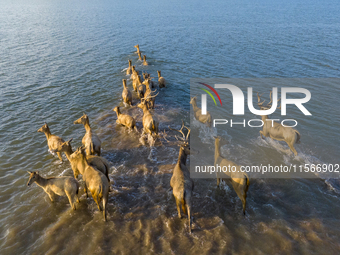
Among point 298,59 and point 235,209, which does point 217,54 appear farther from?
point 235,209

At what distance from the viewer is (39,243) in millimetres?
8078

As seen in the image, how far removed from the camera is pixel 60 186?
9.13m

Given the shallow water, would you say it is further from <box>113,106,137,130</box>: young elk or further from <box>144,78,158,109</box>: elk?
<box>144,78,158,109</box>: elk

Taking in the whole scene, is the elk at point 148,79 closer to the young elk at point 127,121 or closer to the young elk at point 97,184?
the young elk at point 127,121

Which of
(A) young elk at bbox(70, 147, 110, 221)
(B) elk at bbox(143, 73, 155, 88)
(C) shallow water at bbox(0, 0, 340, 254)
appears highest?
(A) young elk at bbox(70, 147, 110, 221)

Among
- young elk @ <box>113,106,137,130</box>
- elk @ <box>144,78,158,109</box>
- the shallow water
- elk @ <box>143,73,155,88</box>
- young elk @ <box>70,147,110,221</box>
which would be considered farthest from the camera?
elk @ <box>143,73,155,88</box>

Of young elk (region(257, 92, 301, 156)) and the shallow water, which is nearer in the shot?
the shallow water

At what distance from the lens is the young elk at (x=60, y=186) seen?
899 centimetres

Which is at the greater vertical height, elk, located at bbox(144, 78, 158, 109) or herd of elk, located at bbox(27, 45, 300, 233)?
herd of elk, located at bbox(27, 45, 300, 233)

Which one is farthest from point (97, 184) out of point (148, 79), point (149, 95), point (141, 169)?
point (148, 79)

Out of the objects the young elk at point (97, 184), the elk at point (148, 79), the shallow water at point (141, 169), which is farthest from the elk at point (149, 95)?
the young elk at point (97, 184)

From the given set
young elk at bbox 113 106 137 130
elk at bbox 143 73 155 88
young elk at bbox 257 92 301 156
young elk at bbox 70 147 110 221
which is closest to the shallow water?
young elk at bbox 113 106 137 130

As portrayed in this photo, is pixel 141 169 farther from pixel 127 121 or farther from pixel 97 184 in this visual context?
pixel 127 121

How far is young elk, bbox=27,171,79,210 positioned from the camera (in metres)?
8.99
